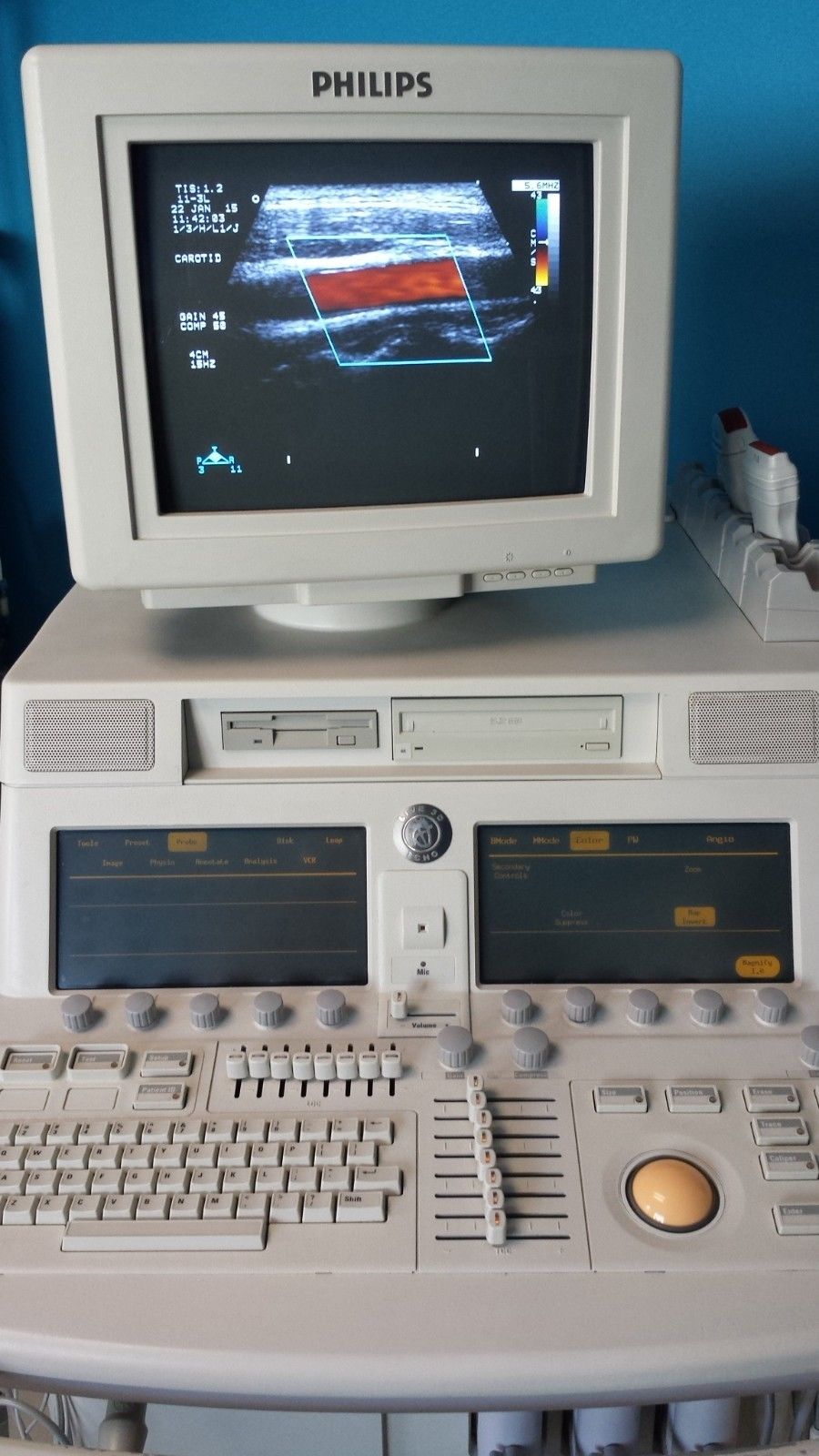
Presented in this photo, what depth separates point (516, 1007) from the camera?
116 centimetres

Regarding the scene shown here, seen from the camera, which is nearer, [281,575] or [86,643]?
[281,575]

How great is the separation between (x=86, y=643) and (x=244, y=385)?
332 millimetres

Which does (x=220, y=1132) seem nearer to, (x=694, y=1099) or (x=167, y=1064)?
(x=167, y=1064)

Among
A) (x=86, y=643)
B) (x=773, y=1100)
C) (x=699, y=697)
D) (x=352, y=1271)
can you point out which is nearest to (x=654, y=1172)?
(x=773, y=1100)

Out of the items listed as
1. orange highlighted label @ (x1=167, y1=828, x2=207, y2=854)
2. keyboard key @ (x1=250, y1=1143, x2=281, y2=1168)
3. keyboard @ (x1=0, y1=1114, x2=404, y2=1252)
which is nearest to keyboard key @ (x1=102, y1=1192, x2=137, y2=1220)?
keyboard @ (x1=0, y1=1114, x2=404, y2=1252)

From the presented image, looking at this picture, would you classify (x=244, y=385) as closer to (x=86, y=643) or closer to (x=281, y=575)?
(x=281, y=575)

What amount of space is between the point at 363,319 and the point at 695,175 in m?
0.84

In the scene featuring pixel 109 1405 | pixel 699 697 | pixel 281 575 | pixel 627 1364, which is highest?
pixel 281 575

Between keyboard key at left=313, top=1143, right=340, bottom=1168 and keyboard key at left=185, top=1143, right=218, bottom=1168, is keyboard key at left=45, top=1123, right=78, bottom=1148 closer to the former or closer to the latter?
keyboard key at left=185, top=1143, right=218, bottom=1168

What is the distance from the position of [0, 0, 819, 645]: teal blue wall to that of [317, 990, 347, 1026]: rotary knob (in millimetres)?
1043

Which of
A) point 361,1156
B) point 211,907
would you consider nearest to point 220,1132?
point 361,1156

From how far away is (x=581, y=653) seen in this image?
4.03 feet

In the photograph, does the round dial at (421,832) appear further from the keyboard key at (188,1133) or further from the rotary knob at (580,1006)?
the keyboard key at (188,1133)

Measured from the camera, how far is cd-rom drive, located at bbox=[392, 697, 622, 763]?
3.95ft
